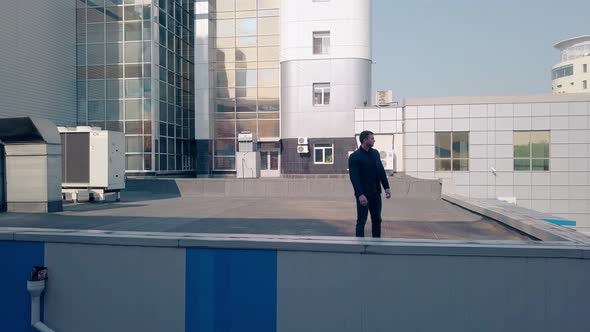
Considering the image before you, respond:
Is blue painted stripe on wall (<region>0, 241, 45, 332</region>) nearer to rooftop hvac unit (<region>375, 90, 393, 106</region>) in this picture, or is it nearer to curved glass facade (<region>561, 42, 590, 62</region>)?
rooftop hvac unit (<region>375, 90, 393, 106</region>)

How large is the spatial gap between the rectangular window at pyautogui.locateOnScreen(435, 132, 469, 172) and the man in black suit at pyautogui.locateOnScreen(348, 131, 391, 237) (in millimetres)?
19583

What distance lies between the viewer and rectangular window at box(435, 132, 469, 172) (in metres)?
25.1

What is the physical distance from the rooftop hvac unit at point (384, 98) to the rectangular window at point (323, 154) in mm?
4888

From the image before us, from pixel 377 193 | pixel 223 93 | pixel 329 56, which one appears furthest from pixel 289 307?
pixel 223 93

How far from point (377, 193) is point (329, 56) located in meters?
26.2

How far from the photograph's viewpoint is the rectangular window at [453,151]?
25125 mm

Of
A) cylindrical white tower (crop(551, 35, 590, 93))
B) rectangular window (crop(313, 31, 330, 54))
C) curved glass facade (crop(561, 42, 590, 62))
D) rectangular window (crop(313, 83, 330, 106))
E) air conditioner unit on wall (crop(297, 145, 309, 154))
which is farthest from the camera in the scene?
curved glass facade (crop(561, 42, 590, 62))

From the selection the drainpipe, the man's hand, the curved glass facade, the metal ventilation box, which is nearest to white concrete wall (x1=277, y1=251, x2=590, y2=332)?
the man's hand

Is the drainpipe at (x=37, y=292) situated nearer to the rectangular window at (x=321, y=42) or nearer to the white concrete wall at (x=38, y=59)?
the white concrete wall at (x=38, y=59)

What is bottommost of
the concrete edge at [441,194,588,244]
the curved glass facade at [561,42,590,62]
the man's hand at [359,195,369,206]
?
the concrete edge at [441,194,588,244]

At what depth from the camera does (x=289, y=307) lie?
15.5 feet

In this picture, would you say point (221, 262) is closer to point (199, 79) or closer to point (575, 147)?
point (575, 147)

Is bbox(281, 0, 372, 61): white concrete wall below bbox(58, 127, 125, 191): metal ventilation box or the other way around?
the other way around

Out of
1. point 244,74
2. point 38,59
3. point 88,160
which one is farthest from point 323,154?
point 88,160
